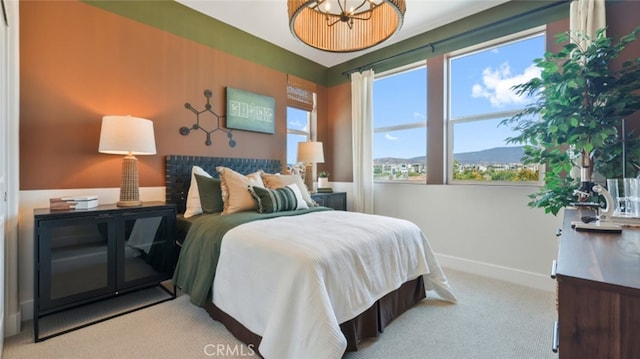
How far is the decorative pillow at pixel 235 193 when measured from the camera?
2.65m

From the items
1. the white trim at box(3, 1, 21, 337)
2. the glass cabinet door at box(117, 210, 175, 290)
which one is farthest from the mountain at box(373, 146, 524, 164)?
the white trim at box(3, 1, 21, 337)

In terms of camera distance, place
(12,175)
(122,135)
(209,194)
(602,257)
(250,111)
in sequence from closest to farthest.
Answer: (602,257)
(12,175)
(122,135)
(209,194)
(250,111)

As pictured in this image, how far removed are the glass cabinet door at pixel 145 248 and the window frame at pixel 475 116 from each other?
10.1 feet

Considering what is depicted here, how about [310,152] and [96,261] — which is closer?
[96,261]

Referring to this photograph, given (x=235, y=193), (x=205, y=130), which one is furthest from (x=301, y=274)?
(x=205, y=130)

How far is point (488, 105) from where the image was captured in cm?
318

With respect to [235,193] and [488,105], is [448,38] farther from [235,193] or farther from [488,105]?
[235,193]

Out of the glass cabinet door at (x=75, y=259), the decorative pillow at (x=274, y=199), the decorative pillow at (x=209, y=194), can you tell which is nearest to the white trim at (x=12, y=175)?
the glass cabinet door at (x=75, y=259)

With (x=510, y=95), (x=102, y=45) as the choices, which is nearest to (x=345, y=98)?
(x=510, y=95)

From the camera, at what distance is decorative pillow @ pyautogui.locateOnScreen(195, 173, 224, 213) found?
2736mm

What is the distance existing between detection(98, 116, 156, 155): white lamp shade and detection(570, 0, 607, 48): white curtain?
3794 millimetres

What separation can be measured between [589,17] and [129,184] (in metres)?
4.13

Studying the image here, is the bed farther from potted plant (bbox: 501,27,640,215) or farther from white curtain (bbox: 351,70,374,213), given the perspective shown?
white curtain (bbox: 351,70,374,213)

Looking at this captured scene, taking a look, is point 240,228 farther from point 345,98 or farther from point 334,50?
point 345,98
